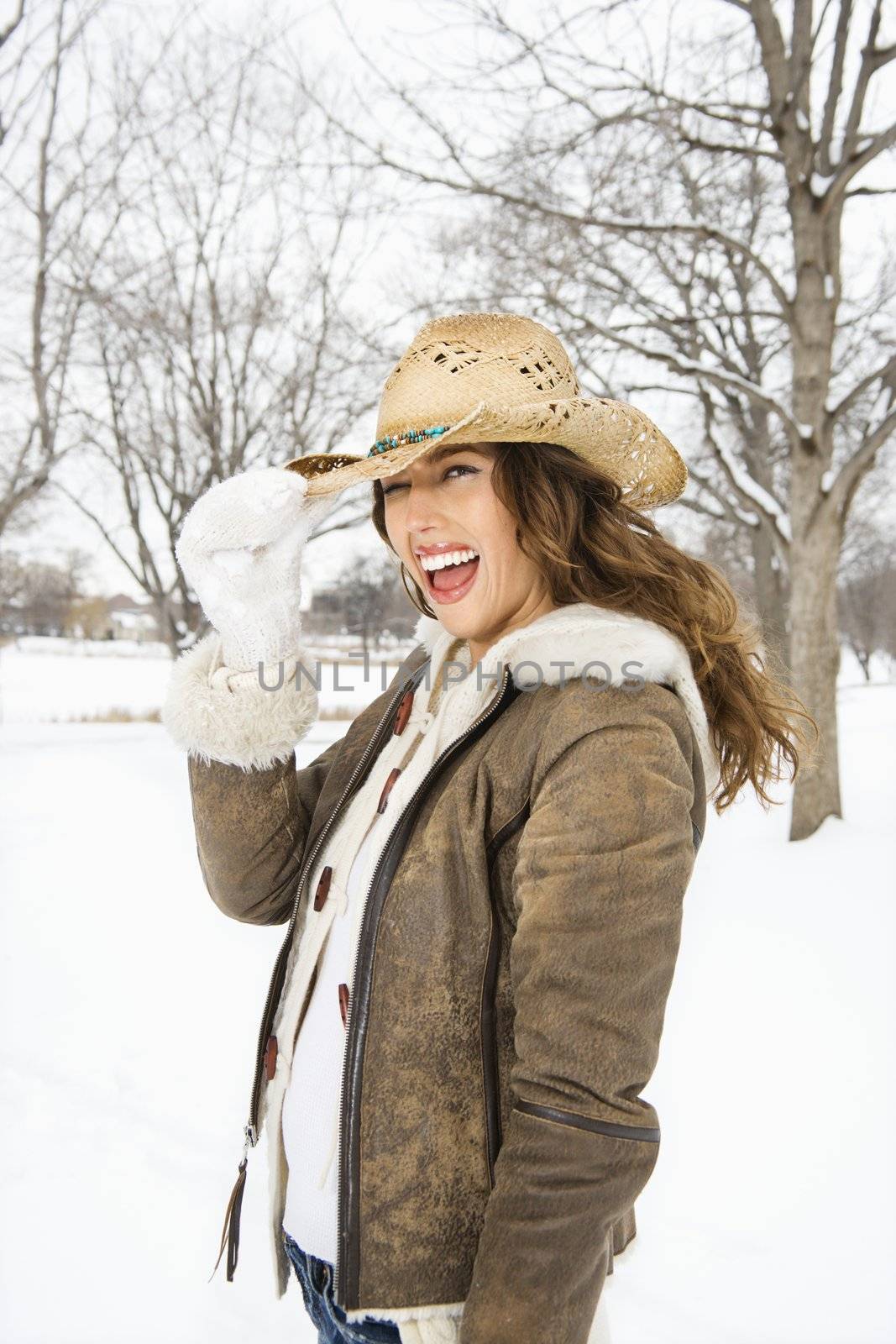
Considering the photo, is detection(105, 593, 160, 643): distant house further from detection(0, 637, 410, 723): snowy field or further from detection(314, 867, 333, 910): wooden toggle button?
detection(314, 867, 333, 910): wooden toggle button

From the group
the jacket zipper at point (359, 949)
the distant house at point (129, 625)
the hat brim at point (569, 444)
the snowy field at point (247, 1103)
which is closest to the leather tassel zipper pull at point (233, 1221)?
the jacket zipper at point (359, 949)

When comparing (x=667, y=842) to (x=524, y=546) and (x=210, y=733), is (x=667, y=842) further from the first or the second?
(x=210, y=733)

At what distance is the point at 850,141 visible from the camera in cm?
562

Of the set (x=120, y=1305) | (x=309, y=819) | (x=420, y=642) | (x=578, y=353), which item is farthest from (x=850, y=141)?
(x=120, y=1305)

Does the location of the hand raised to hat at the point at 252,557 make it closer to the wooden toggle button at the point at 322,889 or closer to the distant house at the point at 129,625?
the wooden toggle button at the point at 322,889

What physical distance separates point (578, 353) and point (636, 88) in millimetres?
2183

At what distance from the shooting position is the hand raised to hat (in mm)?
1359

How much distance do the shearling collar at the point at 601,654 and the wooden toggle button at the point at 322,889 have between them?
1.29ft

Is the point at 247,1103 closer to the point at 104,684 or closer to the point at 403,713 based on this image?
the point at 403,713

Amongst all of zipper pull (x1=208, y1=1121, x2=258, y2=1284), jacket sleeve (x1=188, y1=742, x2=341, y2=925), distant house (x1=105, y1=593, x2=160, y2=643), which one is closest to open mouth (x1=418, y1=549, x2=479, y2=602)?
jacket sleeve (x1=188, y1=742, x2=341, y2=925)

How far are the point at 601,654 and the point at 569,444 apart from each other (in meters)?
0.40

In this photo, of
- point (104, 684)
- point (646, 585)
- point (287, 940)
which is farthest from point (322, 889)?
point (104, 684)

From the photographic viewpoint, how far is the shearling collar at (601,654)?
3.63 ft

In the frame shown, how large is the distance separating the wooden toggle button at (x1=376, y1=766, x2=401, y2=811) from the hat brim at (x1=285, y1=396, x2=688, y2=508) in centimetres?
44
